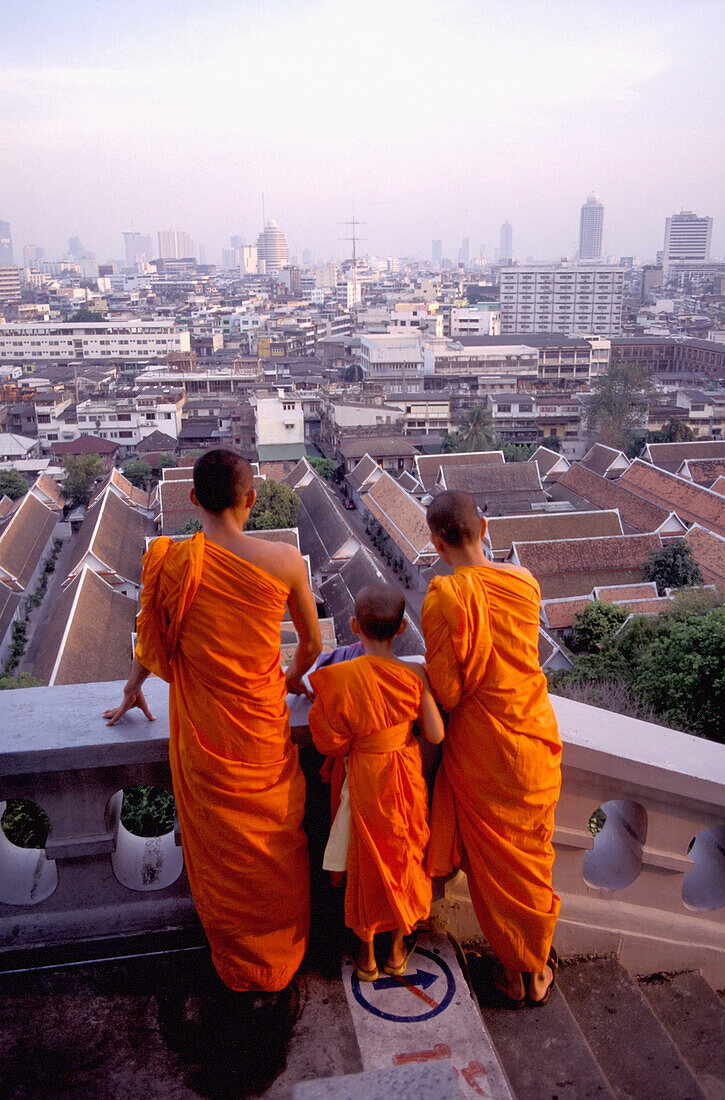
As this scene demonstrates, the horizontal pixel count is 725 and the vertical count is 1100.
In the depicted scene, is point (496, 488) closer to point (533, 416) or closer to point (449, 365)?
point (533, 416)

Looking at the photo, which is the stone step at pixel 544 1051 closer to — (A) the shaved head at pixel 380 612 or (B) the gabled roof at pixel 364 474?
(A) the shaved head at pixel 380 612

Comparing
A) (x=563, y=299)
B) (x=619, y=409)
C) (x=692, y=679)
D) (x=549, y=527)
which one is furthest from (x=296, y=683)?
(x=563, y=299)

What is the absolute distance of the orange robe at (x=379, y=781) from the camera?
2.20 m

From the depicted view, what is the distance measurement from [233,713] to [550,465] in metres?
29.3

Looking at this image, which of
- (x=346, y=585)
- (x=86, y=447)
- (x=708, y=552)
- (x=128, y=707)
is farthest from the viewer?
(x=86, y=447)

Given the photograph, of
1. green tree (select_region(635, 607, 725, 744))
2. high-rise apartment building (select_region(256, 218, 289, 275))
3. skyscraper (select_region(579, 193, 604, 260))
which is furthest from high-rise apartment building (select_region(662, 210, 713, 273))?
green tree (select_region(635, 607, 725, 744))

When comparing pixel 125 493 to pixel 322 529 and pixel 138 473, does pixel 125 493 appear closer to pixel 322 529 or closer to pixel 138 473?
pixel 138 473

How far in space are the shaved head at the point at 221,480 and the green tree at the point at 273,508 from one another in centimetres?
2029

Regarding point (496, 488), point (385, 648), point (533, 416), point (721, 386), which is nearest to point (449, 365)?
point (533, 416)

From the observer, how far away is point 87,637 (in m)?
15.4

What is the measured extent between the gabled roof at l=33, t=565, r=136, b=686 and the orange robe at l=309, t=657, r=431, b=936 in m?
12.0

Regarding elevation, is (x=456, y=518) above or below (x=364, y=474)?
above

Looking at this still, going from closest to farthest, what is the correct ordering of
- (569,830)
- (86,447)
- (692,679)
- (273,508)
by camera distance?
(569,830), (692,679), (273,508), (86,447)

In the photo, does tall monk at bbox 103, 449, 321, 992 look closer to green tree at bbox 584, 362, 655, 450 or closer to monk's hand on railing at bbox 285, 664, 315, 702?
monk's hand on railing at bbox 285, 664, 315, 702
